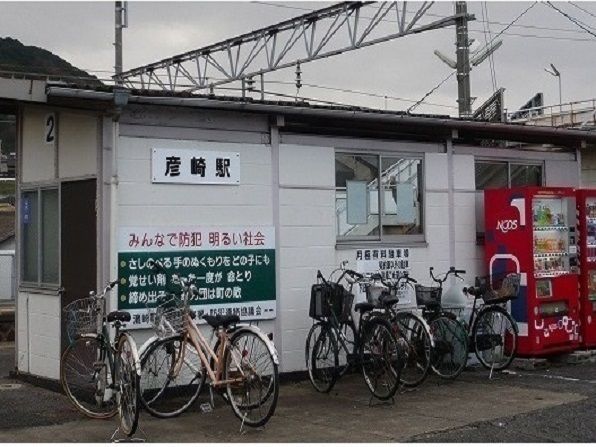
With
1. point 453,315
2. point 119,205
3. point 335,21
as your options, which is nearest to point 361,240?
point 453,315

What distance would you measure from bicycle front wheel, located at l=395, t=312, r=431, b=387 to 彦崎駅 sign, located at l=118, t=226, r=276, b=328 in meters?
1.43

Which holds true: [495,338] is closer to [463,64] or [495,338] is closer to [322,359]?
[322,359]

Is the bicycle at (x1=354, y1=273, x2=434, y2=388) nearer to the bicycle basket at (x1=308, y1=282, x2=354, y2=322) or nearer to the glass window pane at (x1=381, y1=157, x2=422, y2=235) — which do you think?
the bicycle basket at (x1=308, y1=282, x2=354, y2=322)

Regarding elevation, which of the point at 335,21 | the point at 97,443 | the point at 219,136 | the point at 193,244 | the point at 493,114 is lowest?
the point at 97,443

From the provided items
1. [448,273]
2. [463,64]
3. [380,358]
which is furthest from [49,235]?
[463,64]

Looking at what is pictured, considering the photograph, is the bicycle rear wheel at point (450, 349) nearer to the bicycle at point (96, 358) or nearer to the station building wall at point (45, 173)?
the bicycle at point (96, 358)

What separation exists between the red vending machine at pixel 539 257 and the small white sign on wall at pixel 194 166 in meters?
3.59

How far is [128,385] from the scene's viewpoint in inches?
274

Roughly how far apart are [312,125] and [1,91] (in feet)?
11.5

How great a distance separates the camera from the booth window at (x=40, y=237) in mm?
9227

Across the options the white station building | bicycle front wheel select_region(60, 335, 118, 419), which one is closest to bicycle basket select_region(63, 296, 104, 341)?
bicycle front wheel select_region(60, 335, 118, 419)

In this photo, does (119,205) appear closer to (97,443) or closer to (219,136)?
(219,136)

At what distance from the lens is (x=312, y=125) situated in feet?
32.0

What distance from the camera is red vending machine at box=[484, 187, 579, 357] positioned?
10344 mm
